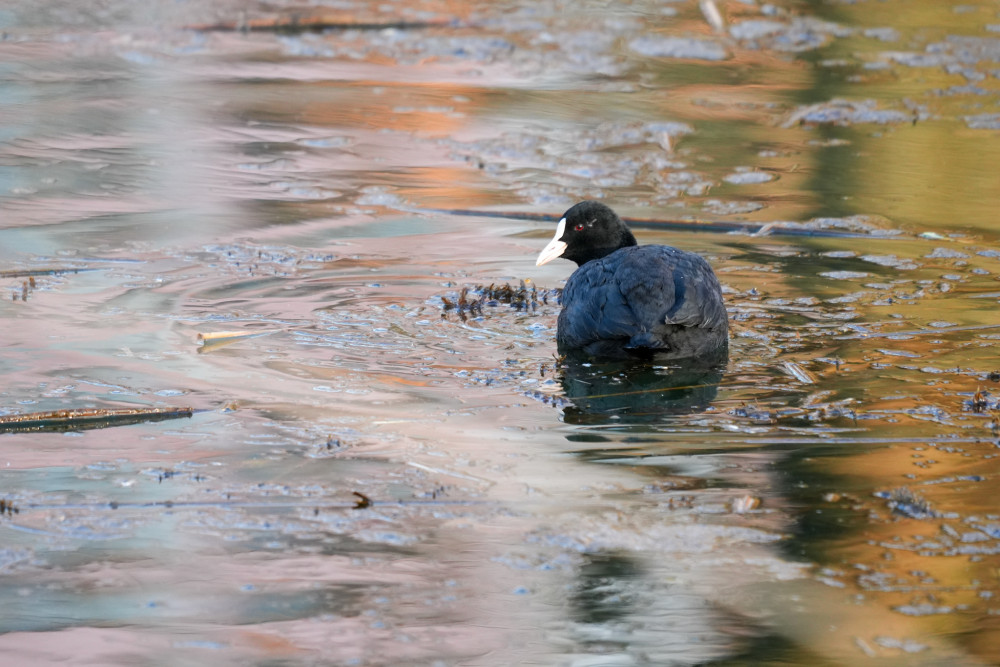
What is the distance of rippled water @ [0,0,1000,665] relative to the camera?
3.41 metres

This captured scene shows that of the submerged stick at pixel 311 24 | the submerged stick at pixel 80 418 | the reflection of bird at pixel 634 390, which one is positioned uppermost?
the submerged stick at pixel 311 24

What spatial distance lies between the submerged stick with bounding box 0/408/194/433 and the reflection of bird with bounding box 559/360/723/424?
1.40m

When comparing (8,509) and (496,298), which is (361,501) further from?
(496,298)

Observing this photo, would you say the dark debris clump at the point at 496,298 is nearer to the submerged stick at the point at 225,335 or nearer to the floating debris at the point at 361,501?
the submerged stick at the point at 225,335

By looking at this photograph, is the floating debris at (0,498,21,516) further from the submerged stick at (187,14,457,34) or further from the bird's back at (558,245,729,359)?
the submerged stick at (187,14,457,34)

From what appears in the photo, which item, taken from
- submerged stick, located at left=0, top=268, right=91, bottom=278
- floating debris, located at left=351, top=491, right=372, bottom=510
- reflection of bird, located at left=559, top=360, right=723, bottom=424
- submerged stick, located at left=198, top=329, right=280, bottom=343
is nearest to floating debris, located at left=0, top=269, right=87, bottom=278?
submerged stick, located at left=0, top=268, right=91, bottom=278

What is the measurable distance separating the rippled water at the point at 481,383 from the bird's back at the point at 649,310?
15 cm

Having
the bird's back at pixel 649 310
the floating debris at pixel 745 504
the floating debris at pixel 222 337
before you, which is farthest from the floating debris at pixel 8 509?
the bird's back at pixel 649 310

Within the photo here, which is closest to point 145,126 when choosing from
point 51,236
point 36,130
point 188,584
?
point 36,130

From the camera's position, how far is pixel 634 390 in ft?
17.1

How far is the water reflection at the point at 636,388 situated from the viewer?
4.88 meters

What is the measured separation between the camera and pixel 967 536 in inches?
147

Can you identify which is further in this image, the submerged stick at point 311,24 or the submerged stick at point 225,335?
the submerged stick at point 311,24

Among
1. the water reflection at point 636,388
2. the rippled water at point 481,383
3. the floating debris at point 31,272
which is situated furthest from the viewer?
the floating debris at point 31,272
